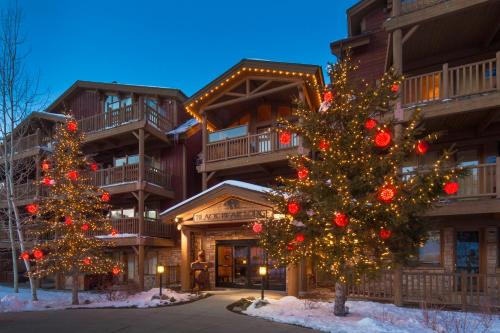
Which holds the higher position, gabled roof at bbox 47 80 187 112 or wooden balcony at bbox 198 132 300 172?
gabled roof at bbox 47 80 187 112

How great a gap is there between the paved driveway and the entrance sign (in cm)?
323

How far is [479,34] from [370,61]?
4046 millimetres

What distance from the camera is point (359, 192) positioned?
9.74 metres

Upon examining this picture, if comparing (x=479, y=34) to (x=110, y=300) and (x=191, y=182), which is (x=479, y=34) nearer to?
(x=191, y=182)

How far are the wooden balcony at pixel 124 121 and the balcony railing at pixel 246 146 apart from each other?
409 cm

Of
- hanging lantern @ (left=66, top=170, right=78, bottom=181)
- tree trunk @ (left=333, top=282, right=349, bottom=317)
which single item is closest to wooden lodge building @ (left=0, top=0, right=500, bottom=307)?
tree trunk @ (left=333, top=282, right=349, bottom=317)

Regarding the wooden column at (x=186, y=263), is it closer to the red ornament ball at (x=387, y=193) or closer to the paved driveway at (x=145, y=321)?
the paved driveway at (x=145, y=321)

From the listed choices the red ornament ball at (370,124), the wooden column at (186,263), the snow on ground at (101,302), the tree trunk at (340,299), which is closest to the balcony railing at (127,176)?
the wooden column at (186,263)

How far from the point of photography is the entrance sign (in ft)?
47.0

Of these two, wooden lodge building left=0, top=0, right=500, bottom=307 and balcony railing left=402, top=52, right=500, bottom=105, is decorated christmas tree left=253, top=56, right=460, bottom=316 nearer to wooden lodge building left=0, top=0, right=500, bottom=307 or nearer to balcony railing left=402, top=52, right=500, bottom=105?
wooden lodge building left=0, top=0, right=500, bottom=307

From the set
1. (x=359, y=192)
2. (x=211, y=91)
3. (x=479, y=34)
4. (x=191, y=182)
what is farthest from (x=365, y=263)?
(x=191, y=182)

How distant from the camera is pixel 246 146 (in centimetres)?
1712

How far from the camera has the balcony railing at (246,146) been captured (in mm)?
16297

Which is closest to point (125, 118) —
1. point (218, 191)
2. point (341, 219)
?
point (218, 191)
